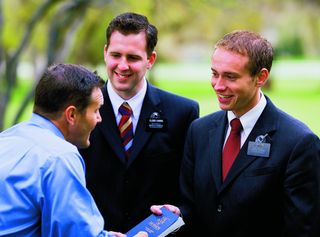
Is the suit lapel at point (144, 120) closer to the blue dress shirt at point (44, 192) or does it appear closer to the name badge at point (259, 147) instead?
the name badge at point (259, 147)

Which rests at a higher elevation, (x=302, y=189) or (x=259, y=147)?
(x=259, y=147)

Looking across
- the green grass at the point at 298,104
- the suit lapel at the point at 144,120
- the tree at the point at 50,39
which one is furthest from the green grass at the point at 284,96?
the suit lapel at the point at 144,120

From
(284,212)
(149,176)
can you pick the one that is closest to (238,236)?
(284,212)

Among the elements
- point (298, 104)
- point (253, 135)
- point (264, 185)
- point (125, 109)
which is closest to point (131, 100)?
point (125, 109)

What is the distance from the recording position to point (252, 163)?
4281 millimetres

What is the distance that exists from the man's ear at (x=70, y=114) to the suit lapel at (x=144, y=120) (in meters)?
1.26

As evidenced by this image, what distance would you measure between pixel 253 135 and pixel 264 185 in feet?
1.09

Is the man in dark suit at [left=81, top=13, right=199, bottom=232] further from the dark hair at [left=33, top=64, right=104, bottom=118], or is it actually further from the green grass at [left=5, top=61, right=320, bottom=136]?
the green grass at [left=5, top=61, right=320, bottom=136]

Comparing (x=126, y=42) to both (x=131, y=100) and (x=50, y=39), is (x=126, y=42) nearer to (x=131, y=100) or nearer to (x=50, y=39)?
(x=131, y=100)

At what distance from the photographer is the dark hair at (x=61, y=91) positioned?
3.68 meters

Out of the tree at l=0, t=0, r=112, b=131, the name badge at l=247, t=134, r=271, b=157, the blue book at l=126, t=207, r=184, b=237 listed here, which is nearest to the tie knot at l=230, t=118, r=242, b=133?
the name badge at l=247, t=134, r=271, b=157

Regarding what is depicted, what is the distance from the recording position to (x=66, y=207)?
341 cm

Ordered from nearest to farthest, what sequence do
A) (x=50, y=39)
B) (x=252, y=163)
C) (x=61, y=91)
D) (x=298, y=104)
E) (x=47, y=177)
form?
(x=47, y=177) < (x=61, y=91) < (x=252, y=163) < (x=50, y=39) < (x=298, y=104)

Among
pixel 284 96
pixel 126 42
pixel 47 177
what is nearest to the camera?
pixel 47 177
